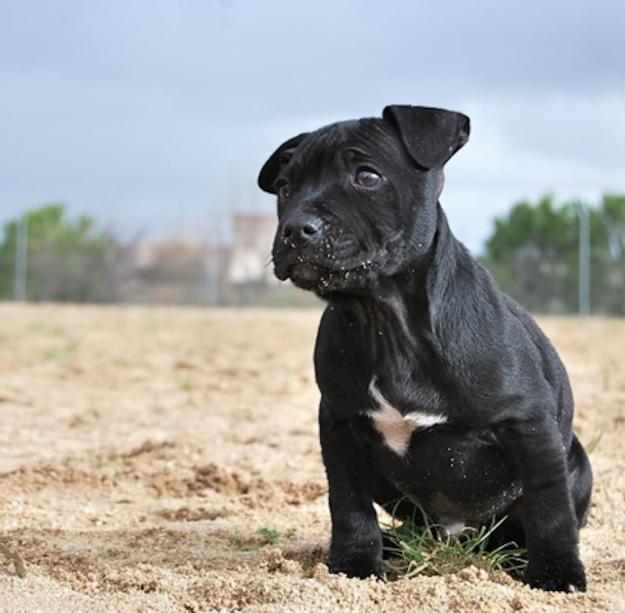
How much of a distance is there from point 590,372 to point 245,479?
20.2ft

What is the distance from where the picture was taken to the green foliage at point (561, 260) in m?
31.4

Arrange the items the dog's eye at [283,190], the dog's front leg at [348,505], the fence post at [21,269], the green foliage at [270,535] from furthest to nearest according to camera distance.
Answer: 1. the fence post at [21,269]
2. the green foliage at [270,535]
3. the dog's front leg at [348,505]
4. the dog's eye at [283,190]

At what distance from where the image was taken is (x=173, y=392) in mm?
11211

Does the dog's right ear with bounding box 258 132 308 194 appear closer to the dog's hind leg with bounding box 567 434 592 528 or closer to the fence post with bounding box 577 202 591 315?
the dog's hind leg with bounding box 567 434 592 528

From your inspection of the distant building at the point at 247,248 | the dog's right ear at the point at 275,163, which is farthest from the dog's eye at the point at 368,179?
the distant building at the point at 247,248

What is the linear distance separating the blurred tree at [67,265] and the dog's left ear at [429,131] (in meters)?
32.2

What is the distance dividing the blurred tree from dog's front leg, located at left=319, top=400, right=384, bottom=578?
3202 centimetres

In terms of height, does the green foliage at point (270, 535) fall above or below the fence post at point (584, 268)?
below

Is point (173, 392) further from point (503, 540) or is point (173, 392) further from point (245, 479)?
point (503, 540)

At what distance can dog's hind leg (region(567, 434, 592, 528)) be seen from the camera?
4.70 metres

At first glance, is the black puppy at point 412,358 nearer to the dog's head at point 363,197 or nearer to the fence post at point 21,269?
the dog's head at point 363,197

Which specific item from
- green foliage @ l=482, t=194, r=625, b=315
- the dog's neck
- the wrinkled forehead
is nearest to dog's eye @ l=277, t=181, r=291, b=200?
the wrinkled forehead

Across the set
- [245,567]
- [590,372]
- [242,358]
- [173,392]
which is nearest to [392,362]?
[245,567]

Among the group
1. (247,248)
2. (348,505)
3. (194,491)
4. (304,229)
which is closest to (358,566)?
(348,505)
